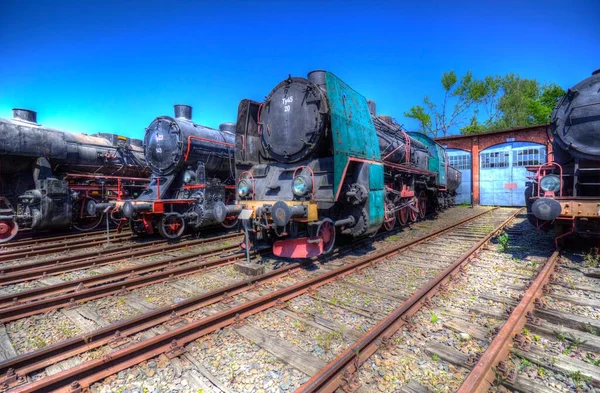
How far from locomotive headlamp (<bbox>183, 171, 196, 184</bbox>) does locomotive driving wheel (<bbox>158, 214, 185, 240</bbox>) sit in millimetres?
1052

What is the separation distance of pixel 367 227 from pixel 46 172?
8855mm

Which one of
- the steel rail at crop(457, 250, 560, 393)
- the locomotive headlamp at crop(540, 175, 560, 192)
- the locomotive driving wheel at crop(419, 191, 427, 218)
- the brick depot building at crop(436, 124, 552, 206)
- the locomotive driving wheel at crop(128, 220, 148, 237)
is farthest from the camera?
the brick depot building at crop(436, 124, 552, 206)

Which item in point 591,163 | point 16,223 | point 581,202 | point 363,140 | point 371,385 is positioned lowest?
point 371,385

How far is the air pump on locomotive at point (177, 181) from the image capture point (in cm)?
799

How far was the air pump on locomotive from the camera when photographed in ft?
26.2

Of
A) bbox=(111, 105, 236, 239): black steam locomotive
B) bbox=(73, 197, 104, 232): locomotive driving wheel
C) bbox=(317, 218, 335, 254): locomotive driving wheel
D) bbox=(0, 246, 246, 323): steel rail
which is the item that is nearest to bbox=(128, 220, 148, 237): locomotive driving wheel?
bbox=(111, 105, 236, 239): black steam locomotive

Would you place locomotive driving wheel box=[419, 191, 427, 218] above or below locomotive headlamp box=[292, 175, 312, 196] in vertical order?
below

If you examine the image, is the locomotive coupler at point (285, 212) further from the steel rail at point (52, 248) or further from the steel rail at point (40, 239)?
the steel rail at point (40, 239)

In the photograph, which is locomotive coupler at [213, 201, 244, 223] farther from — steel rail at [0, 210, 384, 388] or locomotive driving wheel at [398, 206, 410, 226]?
locomotive driving wheel at [398, 206, 410, 226]

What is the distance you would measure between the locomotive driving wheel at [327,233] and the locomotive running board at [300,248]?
212mm

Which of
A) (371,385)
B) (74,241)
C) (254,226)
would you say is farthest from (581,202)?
(74,241)

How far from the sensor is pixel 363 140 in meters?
6.04

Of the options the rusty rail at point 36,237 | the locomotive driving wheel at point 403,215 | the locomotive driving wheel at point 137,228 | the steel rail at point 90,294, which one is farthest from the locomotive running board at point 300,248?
the rusty rail at point 36,237

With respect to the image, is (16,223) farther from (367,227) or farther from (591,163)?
(591,163)
